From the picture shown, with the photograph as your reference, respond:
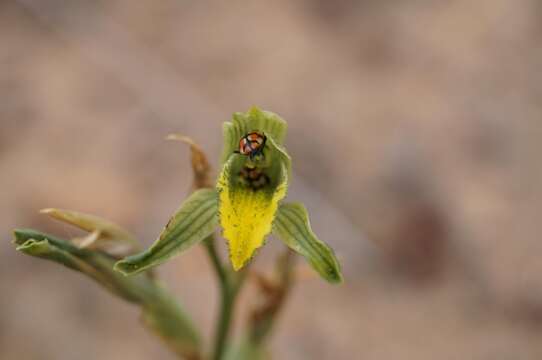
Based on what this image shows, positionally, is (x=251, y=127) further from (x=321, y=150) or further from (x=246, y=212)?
(x=321, y=150)

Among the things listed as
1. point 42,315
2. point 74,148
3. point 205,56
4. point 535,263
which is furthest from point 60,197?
point 535,263

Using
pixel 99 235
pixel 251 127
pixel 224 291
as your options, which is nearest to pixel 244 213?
pixel 251 127

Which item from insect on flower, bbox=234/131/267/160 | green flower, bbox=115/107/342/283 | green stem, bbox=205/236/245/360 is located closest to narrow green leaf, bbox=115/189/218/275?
green flower, bbox=115/107/342/283

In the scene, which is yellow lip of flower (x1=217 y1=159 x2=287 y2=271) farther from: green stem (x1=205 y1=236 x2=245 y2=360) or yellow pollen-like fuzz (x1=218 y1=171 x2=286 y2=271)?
green stem (x1=205 y1=236 x2=245 y2=360)

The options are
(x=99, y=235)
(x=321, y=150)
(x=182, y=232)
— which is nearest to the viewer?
(x=182, y=232)

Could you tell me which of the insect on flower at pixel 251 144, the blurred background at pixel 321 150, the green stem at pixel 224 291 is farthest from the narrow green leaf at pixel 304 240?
the blurred background at pixel 321 150

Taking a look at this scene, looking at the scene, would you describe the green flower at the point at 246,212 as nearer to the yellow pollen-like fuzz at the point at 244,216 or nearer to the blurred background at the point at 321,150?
the yellow pollen-like fuzz at the point at 244,216

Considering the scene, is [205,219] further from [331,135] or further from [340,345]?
[331,135]
